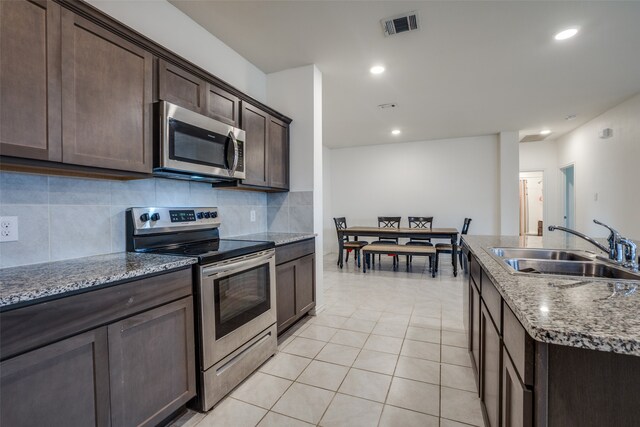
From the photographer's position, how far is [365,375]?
200 cm

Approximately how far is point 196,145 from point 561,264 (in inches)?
90.6

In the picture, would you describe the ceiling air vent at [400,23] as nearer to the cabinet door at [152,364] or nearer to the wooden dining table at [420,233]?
the cabinet door at [152,364]

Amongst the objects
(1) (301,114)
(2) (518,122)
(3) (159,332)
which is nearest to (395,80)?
(1) (301,114)

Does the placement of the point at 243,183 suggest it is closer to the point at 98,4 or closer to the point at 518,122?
the point at 98,4

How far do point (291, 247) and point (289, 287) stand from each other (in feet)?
1.15

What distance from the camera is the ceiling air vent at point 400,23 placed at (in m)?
2.30

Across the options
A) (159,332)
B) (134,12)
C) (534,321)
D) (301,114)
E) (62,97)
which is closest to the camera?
(534,321)

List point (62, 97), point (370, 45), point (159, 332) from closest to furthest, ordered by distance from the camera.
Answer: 1. point (62, 97)
2. point (159, 332)
3. point (370, 45)

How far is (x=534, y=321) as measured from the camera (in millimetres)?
726

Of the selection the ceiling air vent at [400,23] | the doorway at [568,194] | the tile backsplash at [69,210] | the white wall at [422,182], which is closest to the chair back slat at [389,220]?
the white wall at [422,182]

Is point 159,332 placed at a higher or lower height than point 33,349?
lower

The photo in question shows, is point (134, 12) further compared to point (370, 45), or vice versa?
point (370, 45)

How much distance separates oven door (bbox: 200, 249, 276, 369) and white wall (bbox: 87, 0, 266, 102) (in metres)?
1.66

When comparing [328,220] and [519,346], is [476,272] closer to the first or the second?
[519,346]
